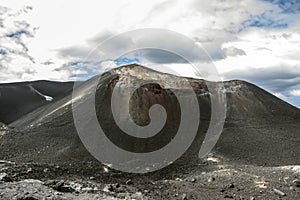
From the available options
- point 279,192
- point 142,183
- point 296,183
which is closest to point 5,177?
point 142,183

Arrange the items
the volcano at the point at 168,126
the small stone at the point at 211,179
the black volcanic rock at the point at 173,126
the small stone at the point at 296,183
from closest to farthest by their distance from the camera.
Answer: the small stone at the point at 296,183
the small stone at the point at 211,179
the volcano at the point at 168,126
the black volcanic rock at the point at 173,126

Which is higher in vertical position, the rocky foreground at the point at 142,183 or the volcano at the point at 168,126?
the volcano at the point at 168,126

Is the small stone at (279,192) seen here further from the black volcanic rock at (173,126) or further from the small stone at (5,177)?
the small stone at (5,177)

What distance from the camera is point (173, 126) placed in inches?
1188

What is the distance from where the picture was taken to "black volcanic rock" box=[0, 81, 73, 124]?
48.4 metres

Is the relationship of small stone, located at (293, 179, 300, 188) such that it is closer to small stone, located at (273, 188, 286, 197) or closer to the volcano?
small stone, located at (273, 188, 286, 197)

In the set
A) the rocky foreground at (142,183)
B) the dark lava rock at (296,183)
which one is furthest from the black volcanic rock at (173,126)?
the dark lava rock at (296,183)

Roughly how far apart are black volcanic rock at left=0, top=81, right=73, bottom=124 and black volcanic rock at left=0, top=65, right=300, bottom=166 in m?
16.2

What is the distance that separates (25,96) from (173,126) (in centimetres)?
3679

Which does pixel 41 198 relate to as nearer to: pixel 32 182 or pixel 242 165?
pixel 32 182

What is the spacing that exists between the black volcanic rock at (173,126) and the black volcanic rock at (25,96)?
53.2 feet

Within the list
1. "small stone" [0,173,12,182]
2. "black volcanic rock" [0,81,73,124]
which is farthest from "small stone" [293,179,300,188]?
"black volcanic rock" [0,81,73,124]

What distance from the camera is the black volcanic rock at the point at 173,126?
24109 mm

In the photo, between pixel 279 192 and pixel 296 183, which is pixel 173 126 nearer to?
pixel 296 183
